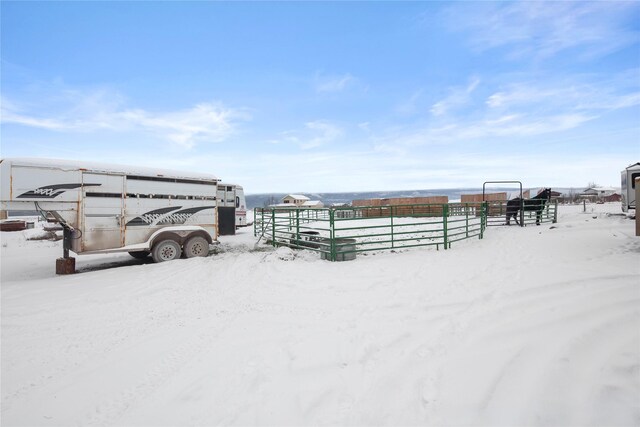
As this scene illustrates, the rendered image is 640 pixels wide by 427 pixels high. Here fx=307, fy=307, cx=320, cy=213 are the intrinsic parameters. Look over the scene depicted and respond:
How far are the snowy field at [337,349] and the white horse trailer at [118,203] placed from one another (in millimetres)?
1787

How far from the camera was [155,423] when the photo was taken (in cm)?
227

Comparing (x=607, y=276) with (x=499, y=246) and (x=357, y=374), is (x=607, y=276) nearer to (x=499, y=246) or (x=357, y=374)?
(x=499, y=246)

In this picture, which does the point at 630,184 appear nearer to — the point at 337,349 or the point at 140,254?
the point at 337,349

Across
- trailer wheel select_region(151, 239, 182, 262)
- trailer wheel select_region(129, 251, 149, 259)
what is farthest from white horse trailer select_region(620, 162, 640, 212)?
trailer wheel select_region(129, 251, 149, 259)

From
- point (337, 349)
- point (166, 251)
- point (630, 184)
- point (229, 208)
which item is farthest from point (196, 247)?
point (630, 184)

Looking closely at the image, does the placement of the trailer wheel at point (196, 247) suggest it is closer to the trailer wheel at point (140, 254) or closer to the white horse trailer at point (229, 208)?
the trailer wheel at point (140, 254)

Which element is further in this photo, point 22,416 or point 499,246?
point 499,246

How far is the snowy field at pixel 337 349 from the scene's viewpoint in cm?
229

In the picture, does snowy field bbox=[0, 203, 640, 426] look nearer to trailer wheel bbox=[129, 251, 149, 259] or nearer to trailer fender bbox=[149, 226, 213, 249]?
trailer fender bbox=[149, 226, 213, 249]

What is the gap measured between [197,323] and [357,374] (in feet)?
7.88

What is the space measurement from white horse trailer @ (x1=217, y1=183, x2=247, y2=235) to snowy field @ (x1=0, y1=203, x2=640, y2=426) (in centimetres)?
619

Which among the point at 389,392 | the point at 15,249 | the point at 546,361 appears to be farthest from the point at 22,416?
the point at 15,249

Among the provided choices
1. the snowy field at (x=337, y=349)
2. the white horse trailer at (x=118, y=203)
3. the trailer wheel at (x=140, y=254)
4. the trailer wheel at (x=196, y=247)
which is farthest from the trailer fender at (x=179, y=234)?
the snowy field at (x=337, y=349)

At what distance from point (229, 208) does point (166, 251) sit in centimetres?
386
